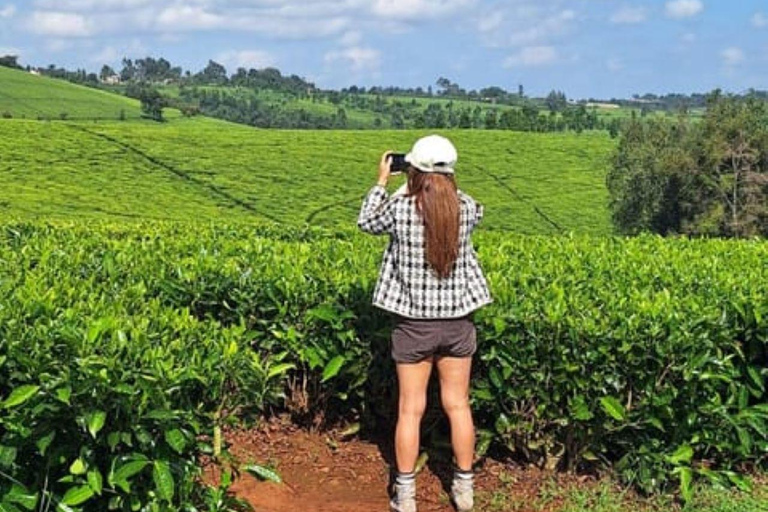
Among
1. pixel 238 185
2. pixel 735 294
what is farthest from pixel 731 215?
pixel 735 294

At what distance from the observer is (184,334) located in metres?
3.88

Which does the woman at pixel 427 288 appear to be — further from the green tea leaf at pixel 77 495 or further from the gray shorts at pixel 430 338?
the green tea leaf at pixel 77 495

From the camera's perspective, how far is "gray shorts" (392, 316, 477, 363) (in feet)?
13.8

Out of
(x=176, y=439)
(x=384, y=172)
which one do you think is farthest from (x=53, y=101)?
(x=176, y=439)

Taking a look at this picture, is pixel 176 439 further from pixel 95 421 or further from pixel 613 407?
pixel 613 407

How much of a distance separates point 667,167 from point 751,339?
1412 inches

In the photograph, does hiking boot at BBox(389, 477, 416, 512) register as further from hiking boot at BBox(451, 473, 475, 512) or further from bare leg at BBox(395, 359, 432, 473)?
hiking boot at BBox(451, 473, 475, 512)

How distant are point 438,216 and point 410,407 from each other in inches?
34.6

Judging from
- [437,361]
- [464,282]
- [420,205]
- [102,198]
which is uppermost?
[420,205]

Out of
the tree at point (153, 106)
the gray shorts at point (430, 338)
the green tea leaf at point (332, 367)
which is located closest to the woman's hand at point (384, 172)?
the gray shorts at point (430, 338)

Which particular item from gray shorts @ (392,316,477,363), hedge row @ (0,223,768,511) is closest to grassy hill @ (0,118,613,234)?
hedge row @ (0,223,768,511)

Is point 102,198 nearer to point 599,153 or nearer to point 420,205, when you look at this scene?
point 599,153

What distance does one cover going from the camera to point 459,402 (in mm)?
4336

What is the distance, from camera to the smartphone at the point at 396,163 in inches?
172
